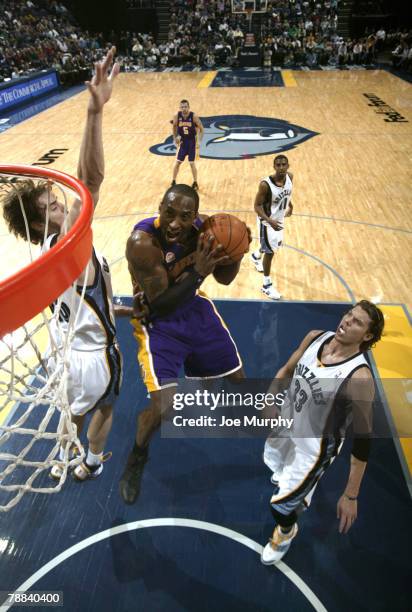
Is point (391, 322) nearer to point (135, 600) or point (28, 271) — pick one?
point (135, 600)

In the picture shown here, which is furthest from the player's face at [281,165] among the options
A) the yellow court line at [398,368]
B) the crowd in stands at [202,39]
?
the crowd in stands at [202,39]

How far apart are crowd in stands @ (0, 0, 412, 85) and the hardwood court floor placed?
4320 millimetres

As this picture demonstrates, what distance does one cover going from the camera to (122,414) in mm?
3488

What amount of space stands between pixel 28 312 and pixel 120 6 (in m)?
27.0

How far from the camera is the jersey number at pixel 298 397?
2379mm

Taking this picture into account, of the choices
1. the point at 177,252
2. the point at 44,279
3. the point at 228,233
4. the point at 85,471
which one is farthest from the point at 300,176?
the point at 44,279

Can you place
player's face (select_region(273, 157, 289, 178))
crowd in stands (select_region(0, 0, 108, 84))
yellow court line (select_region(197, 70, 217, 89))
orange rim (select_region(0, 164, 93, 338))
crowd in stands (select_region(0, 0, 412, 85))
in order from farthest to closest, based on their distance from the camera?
crowd in stands (select_region(0, 0, 412, 85)) < crowd in stands (select_region(0, 0, 108, 84)) < yellow court line (select_region(197, 70, 217, 89)) < player's face (select_region(273, 157, 289, 178)) < orange rim (select_region(0, 164, 93, 338))

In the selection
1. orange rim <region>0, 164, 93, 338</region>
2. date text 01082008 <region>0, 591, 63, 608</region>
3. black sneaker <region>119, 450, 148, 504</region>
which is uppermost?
orange rim <region>0, 164, 93, 338</region>

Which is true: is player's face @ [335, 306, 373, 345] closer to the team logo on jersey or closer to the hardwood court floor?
the team logo on jersey

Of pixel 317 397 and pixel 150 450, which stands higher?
pixel 317 397

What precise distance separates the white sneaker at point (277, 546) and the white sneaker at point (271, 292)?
268 centimetres

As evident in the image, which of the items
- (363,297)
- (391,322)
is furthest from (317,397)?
(363,297)

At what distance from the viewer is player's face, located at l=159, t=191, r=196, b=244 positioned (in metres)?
2.36

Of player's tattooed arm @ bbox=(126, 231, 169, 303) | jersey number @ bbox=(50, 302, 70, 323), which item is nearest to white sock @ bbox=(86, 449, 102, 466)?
jersey number @ bbox=(50, 302, 70, 323)
